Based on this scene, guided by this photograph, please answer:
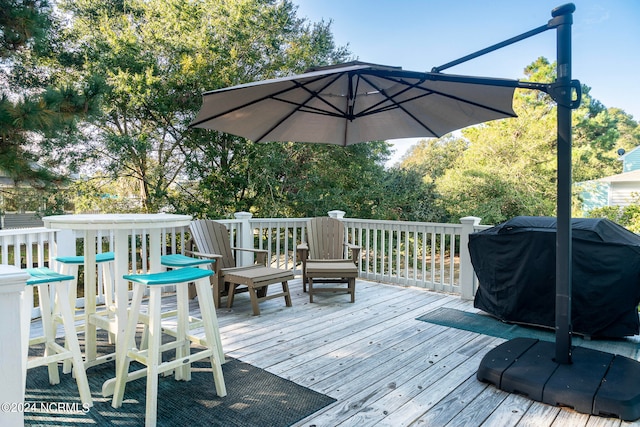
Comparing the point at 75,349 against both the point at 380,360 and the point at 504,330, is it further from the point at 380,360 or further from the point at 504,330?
the point at 504,330

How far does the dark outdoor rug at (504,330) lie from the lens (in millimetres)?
3262

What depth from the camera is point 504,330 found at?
3662 millimetres

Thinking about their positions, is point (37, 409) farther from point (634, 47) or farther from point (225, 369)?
point (634, 47)

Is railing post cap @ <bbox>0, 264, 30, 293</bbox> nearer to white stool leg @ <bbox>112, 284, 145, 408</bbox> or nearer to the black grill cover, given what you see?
white stool leg @ <bbox>112, 284, 145, 408</bbox>

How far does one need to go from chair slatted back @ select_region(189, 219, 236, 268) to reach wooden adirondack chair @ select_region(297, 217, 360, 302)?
0.88 metres

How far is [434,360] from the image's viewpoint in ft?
9.71

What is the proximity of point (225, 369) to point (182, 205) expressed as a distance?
6.50m

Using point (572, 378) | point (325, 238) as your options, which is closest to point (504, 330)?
point (572, 378)

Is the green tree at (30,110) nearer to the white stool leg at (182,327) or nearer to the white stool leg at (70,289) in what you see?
the white stool leg at (70,289)

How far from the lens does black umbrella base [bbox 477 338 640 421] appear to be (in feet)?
7.00

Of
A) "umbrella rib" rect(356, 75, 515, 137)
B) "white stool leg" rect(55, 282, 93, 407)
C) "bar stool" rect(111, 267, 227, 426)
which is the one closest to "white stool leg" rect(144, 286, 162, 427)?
"bar stool" rect(111, 267, 227, 426)

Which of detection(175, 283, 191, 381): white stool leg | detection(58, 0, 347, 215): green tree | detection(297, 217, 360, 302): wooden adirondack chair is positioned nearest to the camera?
detection(175, 283, 191, 381): white stool leg

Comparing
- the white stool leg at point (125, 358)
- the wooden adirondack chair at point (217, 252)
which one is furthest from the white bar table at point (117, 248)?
the wooden adirondack chair at point (217, 252)

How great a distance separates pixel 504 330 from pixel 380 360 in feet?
4.82
